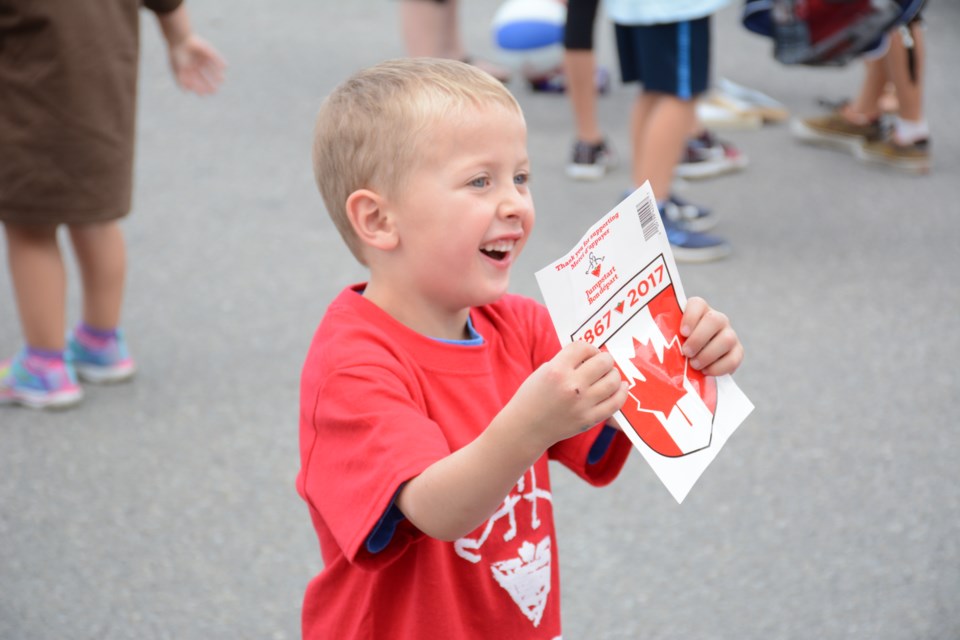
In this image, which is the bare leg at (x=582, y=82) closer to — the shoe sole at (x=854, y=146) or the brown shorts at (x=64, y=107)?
the shoe sole at (x=854, y=146)

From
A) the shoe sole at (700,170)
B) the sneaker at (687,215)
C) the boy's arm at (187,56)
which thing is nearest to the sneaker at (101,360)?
the boy's arm at (187,56)

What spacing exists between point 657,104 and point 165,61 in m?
3.01

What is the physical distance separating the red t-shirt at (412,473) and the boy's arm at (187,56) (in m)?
1.78

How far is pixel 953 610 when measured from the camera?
209 cm

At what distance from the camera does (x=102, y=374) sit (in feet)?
9.52

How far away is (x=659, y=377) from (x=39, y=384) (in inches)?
79.5

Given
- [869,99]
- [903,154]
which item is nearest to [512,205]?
[903,154]

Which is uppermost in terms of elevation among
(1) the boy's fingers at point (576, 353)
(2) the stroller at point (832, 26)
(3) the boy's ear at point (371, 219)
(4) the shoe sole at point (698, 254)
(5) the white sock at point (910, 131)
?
(3) the boy's ear at point (371, 219)

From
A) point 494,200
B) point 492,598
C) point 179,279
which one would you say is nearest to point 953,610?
point 492,598

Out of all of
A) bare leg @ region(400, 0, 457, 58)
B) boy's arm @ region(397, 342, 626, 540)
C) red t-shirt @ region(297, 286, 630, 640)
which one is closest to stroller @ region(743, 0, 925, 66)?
bare leg @ region(400, 0, 457, 58)

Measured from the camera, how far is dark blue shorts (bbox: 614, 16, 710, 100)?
3400 millimetres

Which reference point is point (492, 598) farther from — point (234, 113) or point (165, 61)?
point (165, 61)

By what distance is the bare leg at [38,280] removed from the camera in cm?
263

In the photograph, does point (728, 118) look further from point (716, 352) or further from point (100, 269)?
point (716, 352)
